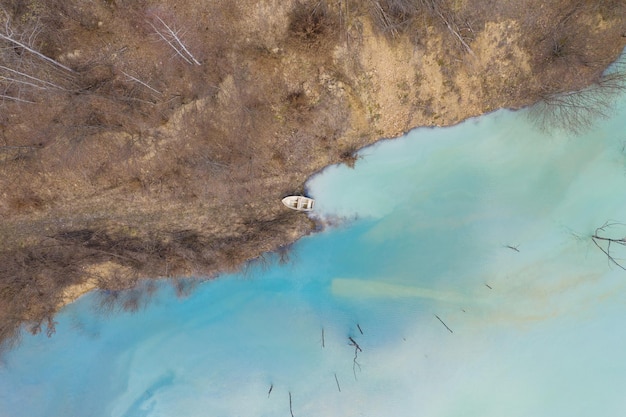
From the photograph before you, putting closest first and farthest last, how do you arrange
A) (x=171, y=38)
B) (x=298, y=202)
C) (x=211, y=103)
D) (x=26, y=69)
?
(x=26, y=69), (x=171, y=38), (x=211, y=103), (x=298, y=202)

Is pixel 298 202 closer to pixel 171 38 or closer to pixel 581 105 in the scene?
pixel 171 38

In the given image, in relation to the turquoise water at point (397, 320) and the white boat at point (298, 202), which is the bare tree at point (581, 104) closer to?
the turquoise water at point (397, 320)

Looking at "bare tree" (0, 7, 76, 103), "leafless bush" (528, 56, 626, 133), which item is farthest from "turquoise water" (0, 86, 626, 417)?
"bare tree" (0, 7, 76, 103)

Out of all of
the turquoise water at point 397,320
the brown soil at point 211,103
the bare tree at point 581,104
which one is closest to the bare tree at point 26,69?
the brown soil at point 211,103

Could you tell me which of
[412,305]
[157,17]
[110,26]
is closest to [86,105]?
[110,26]

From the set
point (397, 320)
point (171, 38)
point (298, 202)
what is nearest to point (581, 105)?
point (397, 320)

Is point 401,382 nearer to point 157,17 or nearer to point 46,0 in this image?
point 157,17

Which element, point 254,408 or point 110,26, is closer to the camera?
point 110,26
